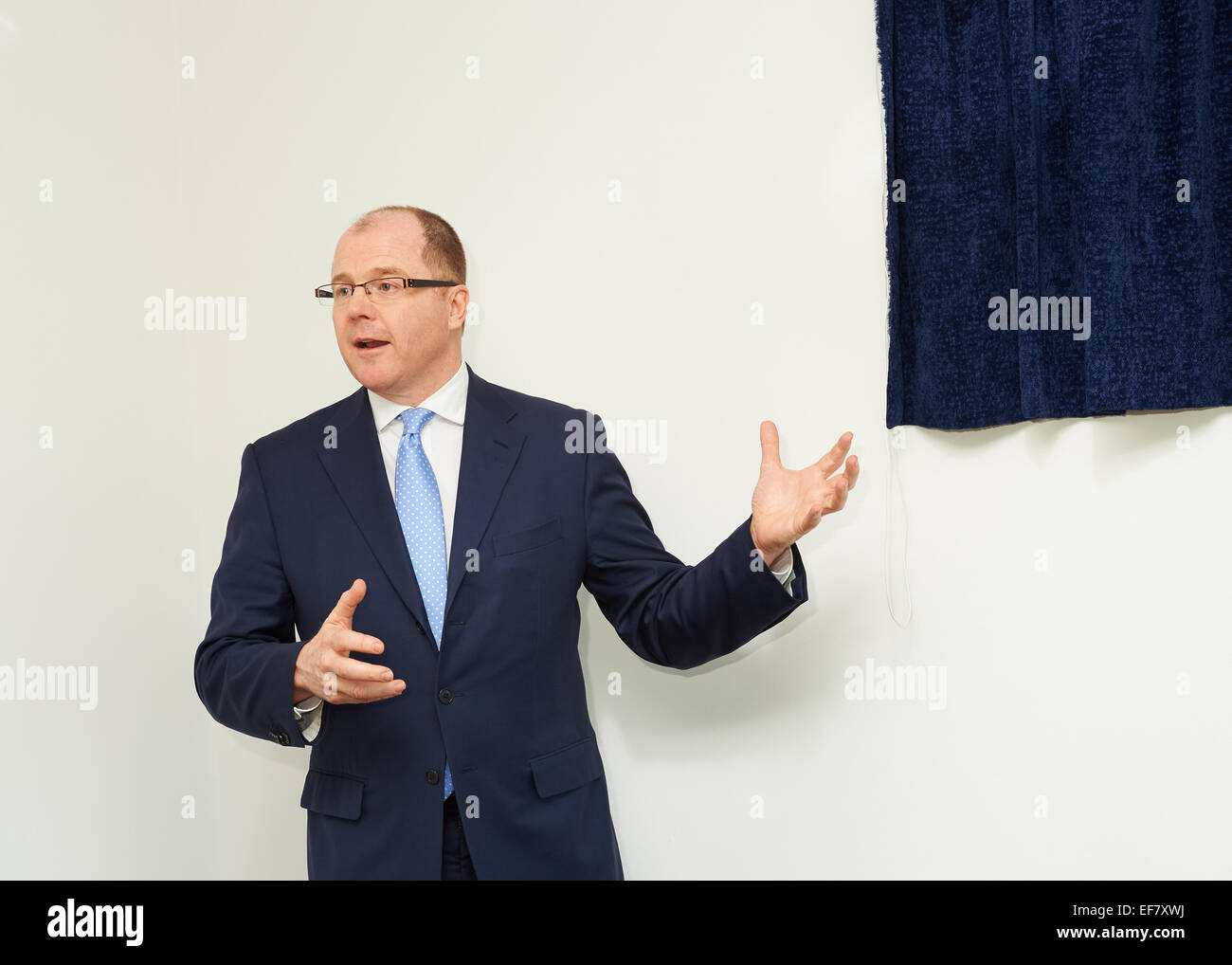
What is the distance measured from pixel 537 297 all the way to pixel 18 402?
845 millimetres

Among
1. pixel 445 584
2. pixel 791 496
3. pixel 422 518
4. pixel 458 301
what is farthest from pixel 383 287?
pixel 791 496

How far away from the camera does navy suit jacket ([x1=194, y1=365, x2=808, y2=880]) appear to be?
1431 millimetres

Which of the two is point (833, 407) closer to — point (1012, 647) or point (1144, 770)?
point (1012, 647)

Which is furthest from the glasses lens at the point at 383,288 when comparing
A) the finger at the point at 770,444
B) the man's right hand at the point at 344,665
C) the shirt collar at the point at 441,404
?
the finger at the point at 770,444

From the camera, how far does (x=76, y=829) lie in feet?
5.47

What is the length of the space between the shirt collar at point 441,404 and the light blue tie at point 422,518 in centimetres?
3

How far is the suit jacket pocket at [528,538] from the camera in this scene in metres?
1.50

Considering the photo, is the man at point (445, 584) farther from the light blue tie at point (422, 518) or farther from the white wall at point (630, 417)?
the white wall at point (630, 417)

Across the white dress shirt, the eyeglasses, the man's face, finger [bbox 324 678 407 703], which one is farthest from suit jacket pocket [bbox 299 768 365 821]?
the eyeglasses

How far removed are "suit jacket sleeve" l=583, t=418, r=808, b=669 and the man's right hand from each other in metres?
0.41

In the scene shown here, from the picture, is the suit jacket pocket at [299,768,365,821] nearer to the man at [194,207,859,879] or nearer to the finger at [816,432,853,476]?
the man at [194,207,859,879]

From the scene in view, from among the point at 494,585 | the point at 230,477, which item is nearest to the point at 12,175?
the point at 230,477

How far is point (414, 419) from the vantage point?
61.4 inches

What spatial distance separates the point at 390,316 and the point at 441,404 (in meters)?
0.15
